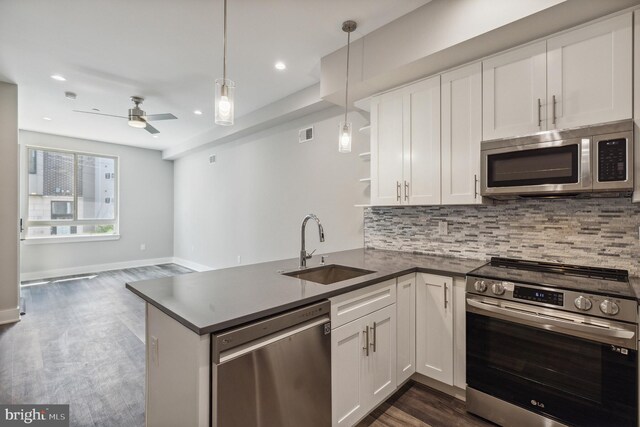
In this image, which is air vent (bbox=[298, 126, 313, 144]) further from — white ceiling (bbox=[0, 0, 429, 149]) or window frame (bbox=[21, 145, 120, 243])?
window frame (bbox=[21, 145, 120, 243])

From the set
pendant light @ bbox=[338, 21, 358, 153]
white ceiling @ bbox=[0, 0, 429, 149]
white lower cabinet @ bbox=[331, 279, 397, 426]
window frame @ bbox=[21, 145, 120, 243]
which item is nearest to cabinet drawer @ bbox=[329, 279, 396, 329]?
white lower cabinet @ bbox=[331, 279, 397, 426]

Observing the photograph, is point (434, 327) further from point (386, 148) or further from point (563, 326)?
point (386, 148)

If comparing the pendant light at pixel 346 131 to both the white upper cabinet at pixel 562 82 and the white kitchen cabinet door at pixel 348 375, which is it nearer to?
the white upper cabinet at pixel 562 82

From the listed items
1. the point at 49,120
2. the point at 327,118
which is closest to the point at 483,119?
the point at 327,118

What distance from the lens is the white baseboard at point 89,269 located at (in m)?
5.88

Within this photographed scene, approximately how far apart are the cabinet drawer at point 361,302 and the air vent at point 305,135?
102 inches

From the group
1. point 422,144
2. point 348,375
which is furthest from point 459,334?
point 422,144

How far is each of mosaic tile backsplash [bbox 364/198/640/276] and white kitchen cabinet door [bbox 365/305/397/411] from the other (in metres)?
1.03

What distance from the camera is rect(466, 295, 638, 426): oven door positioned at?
1.47m

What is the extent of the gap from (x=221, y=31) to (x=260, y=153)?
7.99 feet

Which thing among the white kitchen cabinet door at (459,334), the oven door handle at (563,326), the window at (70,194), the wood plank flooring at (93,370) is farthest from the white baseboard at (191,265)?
the oven door handle at (563,326)

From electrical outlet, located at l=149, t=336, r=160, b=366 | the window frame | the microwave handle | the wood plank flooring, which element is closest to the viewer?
electrical outlet, located at l=149, t=336, r=160, b=366

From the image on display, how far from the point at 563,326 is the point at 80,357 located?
3.79 metres

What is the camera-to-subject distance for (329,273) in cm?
238
